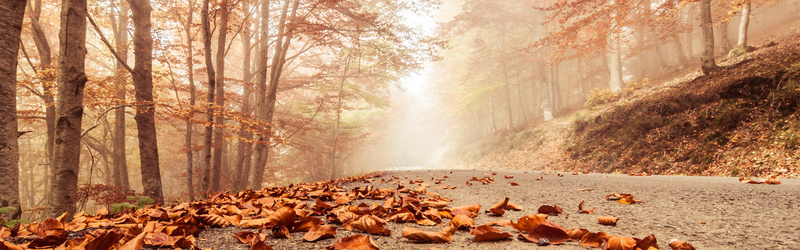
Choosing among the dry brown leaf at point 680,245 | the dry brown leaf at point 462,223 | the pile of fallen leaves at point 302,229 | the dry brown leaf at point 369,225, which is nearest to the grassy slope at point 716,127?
the dry brown leaf at point 680,245

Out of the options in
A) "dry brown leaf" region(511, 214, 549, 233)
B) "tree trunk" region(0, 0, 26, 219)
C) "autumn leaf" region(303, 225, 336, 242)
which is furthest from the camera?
"tree trunk" region(0, 0, 26, 219)

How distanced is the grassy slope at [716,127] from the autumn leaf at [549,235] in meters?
6.43

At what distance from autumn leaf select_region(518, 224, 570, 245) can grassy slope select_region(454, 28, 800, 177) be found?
6.43 meters

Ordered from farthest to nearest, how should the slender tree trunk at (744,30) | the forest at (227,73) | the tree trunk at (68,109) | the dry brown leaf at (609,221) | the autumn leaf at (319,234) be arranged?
the slender tree trunk at (744,30), the forest at (227,73), the tree trunk at (68,109), the dry brown leaf at (609,221), the autumn leaf at (319,234)

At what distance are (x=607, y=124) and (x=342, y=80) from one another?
402 inches

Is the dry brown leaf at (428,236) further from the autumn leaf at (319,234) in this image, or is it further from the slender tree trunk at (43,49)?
the slender tree trunk at (43,49)

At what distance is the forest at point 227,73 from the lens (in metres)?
4.38

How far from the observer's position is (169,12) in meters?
9.74

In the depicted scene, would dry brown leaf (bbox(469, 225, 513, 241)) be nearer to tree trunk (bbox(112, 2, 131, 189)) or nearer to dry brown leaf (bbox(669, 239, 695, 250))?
dry brown leaf (bbox(669, 239, 695, 250))

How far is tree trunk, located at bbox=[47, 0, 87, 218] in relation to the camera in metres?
4.19

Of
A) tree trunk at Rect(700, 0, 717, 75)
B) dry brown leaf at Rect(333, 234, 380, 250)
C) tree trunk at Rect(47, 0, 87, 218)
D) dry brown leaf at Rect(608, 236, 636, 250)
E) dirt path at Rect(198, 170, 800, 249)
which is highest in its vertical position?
tree trunk at Rect(700, 0, 717, 75)

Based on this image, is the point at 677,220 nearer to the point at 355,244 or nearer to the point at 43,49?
the point at 355,244

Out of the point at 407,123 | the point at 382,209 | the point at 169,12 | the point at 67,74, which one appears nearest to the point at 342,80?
the point at 169,12

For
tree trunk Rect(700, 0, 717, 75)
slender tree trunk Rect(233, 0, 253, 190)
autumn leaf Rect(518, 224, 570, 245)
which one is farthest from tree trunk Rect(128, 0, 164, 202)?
tree trunk Rect(700, 0, 717, 75)
